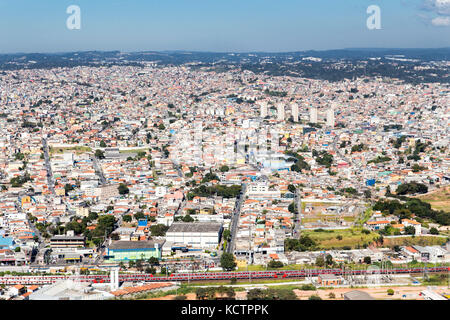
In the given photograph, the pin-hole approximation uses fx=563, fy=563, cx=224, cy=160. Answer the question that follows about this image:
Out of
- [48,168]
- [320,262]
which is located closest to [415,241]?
[320,262]

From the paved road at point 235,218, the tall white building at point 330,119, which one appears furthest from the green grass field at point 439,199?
the tall white building at point 330,119

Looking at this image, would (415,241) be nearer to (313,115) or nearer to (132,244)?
(132,244)

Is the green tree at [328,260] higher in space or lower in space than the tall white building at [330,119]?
lower

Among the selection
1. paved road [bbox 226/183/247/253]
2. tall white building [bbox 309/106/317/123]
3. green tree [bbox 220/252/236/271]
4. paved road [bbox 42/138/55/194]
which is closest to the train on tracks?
green tree [bbox 220/252/236/271]

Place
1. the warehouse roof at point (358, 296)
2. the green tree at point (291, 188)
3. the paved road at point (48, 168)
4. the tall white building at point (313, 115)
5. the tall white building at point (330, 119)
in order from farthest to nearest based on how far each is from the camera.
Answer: the tall white building at point (313, 115), the tall white building at point (330, 119), the paved road at point (48, 168), the green tree at point (291, 188), the warehouse roof at point (358, 296)

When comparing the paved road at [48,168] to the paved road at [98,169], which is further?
the paved road at [98,169]

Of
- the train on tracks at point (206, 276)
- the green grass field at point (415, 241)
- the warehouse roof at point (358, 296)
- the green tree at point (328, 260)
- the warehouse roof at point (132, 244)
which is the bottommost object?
the green grass field at point (415, 241)

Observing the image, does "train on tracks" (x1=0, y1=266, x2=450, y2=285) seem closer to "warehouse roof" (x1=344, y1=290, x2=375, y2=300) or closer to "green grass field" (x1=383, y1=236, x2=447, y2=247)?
"green grass field" (x1=383, y1=236, x2=447, y2=247)

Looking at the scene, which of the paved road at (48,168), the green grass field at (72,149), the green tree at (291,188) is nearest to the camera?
the green tree at (291,188)

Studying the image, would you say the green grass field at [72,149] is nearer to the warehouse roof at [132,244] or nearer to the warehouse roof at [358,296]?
the warehouse roof at [132,244]

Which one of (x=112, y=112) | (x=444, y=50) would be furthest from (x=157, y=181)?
(x=444, y=50)
